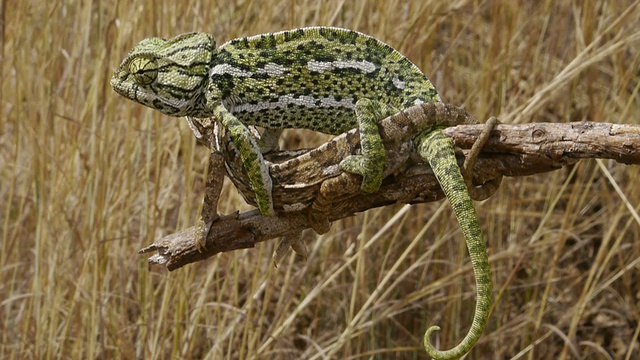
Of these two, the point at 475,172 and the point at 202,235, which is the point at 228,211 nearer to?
Answer: the point at 202,235

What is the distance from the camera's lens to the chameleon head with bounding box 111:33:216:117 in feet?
5.44

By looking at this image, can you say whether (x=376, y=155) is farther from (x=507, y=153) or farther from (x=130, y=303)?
(x=130, y=303)

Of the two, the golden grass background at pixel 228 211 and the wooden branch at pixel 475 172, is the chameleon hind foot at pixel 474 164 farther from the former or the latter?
the golden grass background at pixel 228 211

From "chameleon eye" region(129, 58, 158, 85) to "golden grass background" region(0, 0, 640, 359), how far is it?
886 millimetres

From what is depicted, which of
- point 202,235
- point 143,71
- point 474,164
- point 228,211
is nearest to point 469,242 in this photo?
point 474,164

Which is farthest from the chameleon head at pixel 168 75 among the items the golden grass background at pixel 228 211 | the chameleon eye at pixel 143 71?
the golden grass background at pixel 228 211

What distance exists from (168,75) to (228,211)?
103 centimetres

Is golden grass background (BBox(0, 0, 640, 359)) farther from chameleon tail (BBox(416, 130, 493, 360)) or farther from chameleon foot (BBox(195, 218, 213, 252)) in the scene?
chameleon tail (BBox(416, 130, 493, 360))

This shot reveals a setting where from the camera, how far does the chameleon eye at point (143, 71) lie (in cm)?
165

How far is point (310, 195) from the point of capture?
1.66 m

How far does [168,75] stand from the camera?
1658mm

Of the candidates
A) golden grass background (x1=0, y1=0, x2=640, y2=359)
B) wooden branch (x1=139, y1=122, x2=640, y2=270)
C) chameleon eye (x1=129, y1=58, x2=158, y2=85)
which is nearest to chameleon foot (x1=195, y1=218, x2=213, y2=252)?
wooden branch (x1=139, y1=122, x2=640, y2=270)

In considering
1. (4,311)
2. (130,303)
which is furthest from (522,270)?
(4,311)

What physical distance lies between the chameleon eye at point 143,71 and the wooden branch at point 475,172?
0.30 meters
